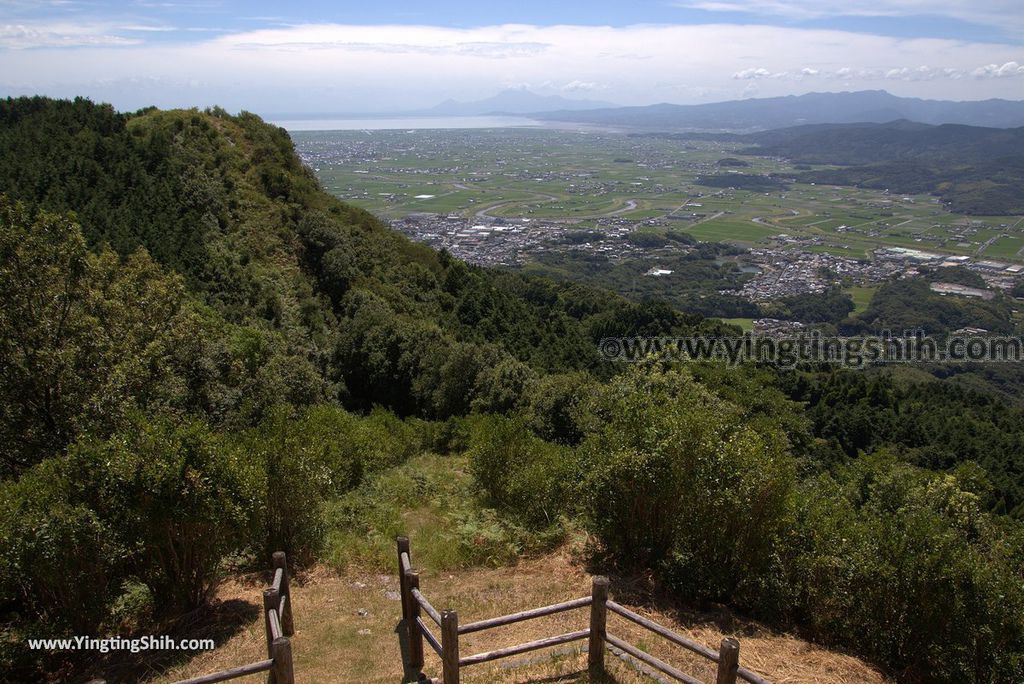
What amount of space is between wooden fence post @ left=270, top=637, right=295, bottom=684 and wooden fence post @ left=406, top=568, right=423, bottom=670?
1.69m

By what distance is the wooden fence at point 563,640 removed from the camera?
20.5ft

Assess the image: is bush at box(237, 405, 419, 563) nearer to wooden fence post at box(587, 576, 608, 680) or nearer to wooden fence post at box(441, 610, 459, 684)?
wooden fence post at box(441, 610, 459, 684)

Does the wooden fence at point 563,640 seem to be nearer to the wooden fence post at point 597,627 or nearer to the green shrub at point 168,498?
the wooden fence post at point 597,627

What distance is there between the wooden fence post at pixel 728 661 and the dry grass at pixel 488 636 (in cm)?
118

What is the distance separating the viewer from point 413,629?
7477 mm

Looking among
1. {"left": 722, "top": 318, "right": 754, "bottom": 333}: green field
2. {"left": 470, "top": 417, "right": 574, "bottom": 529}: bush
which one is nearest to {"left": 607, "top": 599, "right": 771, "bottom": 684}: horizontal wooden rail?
{"left": 470, "top": 417, "right": 574, "bottom": 529}: bush

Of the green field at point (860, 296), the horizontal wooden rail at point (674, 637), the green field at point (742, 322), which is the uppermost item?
the horizontal wooden rail at point (674, 637)

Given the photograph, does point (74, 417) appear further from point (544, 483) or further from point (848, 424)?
point (848, 424)

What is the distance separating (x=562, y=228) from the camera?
446ft

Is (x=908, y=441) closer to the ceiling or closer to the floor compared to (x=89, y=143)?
closer to the floor

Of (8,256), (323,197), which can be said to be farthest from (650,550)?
(323,197)

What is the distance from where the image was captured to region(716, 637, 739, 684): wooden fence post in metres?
6.11

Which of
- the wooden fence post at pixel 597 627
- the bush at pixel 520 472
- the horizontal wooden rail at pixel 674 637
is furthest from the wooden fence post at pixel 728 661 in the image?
the bush at pixel 520 472

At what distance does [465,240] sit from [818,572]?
108720mm
